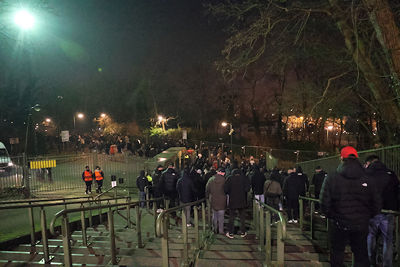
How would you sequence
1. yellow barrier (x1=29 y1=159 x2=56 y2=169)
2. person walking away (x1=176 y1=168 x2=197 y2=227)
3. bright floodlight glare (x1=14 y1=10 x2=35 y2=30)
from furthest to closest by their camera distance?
yellow barrier (x1=29 y1=159 x2=56 y2=169) < person walking away (x1=176 y1=168 x2=197 y2=227) < bright floodlight glare (x1=14 y1=10 x2=35 y2=30)

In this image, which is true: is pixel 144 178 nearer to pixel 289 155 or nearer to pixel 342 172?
pixel 342 172

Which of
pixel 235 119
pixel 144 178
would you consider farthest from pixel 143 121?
pixel 144 178

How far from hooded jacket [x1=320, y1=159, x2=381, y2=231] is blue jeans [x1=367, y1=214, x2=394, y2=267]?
1.01 m

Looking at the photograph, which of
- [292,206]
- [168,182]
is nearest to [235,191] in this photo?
[292,206]

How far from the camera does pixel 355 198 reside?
136 inches

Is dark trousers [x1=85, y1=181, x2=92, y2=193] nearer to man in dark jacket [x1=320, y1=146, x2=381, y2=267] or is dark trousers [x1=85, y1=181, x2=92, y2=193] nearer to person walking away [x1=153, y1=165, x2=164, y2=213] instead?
person walking away [x1=153, y1=165, x2=164, y2=213]

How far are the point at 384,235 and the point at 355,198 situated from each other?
1.38 meters

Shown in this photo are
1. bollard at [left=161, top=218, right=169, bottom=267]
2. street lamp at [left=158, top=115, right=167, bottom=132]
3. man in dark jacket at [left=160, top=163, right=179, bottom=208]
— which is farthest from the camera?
street lamp at [left=158, top=115, right=167, bottom=132]

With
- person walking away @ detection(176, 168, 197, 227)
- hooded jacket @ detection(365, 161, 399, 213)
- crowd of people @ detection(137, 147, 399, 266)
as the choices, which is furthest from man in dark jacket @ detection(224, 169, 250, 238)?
hooded jacket @ detection(365, 161, 399, 213)

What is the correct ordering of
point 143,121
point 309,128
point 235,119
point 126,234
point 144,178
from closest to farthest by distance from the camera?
point 126,234 < point 144,178 < point 309,128 < point 235,119 < point 143,121

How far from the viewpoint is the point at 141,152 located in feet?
80.1

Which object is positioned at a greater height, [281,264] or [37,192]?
[281,264]

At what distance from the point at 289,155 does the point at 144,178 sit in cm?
1232

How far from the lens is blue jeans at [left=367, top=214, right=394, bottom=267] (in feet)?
13.4
